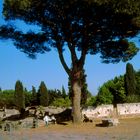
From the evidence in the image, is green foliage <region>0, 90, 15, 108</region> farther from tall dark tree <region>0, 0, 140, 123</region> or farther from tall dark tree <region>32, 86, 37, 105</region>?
tall dark tree <region>0, 0, 140, 123</region>

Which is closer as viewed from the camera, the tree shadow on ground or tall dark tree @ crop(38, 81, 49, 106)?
the tree shadow on ground

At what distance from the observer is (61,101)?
59.9 metres

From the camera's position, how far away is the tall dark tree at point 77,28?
27.0 m

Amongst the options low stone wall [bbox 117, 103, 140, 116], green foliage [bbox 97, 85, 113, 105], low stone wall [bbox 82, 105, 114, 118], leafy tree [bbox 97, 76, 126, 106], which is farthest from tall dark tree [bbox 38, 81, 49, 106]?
low stone wall [bbox 82, 105, 114, 118]

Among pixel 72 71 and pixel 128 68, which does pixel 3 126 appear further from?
pixel 128 68

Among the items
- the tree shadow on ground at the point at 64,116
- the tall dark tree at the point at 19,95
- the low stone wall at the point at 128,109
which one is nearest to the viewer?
the tree shadow on ground at the point at 64,116

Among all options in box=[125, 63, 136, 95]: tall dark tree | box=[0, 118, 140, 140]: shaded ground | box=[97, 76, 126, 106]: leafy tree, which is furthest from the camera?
box=[125, 63, 136, 95]: tall dark tree

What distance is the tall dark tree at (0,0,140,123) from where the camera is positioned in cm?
2700

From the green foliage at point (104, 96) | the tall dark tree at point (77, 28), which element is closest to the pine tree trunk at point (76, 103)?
the tall dark tree at point (77, 28)

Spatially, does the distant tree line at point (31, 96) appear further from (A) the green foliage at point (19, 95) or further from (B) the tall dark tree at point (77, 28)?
(B) the tall dark tree at point (77, 28)

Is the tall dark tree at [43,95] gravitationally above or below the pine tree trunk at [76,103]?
above

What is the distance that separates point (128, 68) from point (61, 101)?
10155 mm

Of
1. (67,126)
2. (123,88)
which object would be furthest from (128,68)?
(67,126)

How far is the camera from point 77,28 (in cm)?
2975
